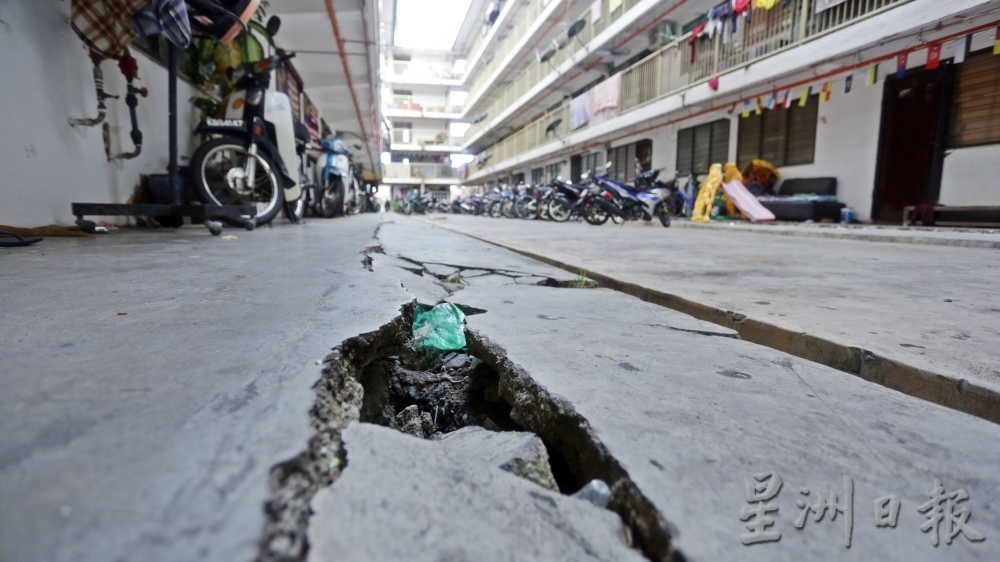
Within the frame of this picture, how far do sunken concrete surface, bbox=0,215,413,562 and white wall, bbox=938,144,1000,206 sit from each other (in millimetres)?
8432

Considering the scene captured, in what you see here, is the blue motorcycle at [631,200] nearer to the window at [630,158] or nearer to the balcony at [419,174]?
the window at [630,158]

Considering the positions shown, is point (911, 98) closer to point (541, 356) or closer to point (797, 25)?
point (797, 25)

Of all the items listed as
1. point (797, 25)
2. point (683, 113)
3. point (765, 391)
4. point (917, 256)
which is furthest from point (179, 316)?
point (683, 113)

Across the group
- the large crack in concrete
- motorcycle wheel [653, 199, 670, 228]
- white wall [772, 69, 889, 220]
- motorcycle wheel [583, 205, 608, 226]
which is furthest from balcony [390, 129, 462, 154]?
the large crack in concrete

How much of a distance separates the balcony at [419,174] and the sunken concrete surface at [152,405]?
119 feet

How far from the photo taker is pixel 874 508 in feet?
1.86

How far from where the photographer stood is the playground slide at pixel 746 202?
27.3 feet

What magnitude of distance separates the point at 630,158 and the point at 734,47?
5.77m

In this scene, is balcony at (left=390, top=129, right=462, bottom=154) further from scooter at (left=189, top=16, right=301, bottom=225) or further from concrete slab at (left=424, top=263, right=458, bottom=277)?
concrete slab at (left=424, top=263, right=458, bottom=277)

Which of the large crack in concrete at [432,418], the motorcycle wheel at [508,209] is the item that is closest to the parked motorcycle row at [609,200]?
the motorcycle wheel at [508,209]

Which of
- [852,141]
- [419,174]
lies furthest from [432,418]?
[419,174]

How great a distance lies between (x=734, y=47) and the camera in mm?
9141

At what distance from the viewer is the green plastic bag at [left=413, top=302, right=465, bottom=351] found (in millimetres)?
1433

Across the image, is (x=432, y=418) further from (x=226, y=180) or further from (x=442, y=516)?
(x=226, y=180)
